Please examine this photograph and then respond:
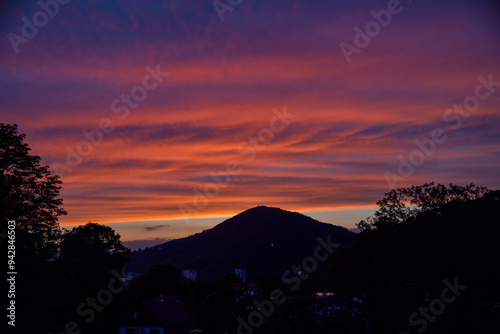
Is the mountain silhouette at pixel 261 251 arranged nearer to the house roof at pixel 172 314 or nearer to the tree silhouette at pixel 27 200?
the house roof at pixel 172 314

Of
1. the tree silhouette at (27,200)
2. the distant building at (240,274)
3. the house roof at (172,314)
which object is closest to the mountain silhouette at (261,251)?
the distant building at (240,274)

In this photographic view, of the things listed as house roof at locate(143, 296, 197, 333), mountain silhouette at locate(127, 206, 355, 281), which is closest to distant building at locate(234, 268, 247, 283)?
house roof at locate(143, 296, 197, 333)

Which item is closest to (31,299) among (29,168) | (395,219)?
(29,168)

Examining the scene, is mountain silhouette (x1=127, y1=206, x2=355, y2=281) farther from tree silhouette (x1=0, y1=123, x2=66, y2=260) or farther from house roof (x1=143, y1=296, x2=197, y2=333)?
tree silhouette (x1=0, y1=123, x2=66, y2=260)

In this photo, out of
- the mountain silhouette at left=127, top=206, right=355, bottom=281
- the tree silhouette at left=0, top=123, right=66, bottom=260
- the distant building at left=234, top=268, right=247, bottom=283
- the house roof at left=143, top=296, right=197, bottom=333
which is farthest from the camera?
the mountain silhouette at left=127, top=206, right=355, bottom=281

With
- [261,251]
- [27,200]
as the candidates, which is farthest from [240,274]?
[261,251]

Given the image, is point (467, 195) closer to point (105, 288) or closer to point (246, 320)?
point (246, 320)

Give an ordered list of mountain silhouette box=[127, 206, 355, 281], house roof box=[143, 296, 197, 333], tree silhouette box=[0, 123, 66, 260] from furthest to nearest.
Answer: mountain silhouette box=[127, 206, 355, 281]
house roof box=[143, 296, 197, 333]
tree silhouette box=[0, 123, 66, 260]

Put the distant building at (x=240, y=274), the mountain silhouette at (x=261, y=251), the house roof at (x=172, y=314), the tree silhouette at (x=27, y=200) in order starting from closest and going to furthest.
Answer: the tree silhouette at (x=27, y=200)
the distant building at (x=240, y=274)
the house roof at (x=172, y=314)
the mountain silhouette at (x=261, y=251)

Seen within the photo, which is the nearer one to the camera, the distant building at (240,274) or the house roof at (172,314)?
the distant building at (240,274)

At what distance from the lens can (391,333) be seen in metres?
37.9

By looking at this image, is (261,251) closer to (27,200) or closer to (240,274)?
(240,274)

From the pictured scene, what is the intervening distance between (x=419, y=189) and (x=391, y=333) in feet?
40.6

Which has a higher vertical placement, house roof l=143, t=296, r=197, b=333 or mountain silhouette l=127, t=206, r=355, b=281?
mountain silhouette l=127, t=206, r=355, b=281
